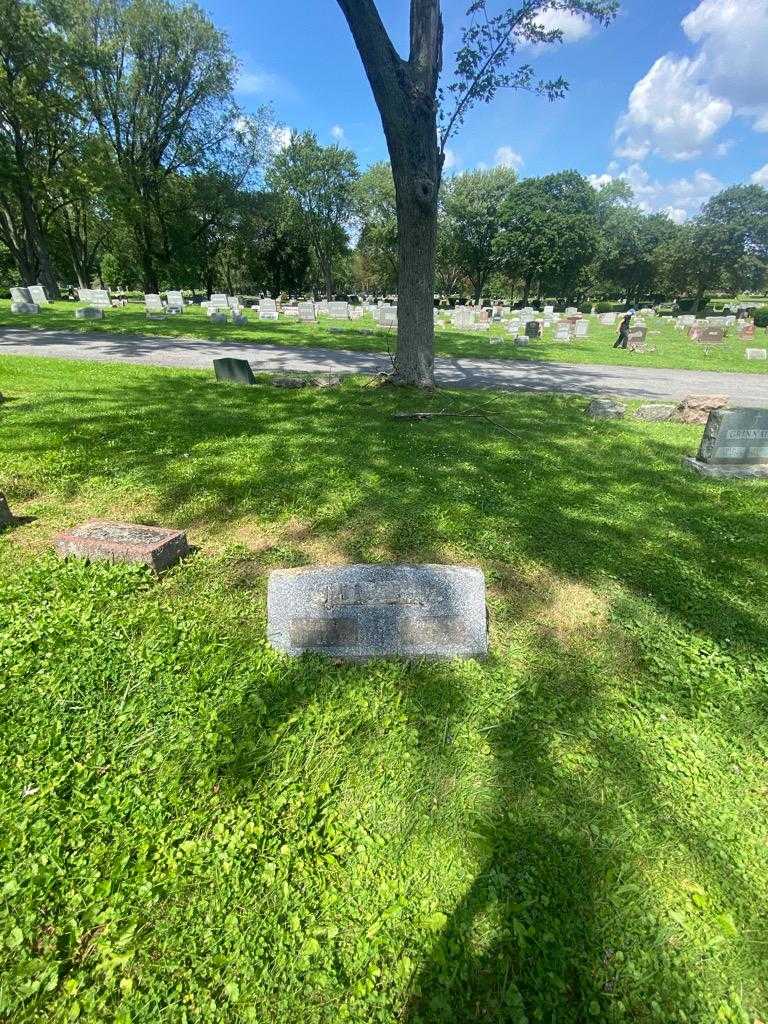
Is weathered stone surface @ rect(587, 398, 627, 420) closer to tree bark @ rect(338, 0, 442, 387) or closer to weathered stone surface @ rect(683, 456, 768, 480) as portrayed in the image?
weathered stone surface @ rect(683, 456, 768, 480)

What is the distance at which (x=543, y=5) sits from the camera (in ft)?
26.8

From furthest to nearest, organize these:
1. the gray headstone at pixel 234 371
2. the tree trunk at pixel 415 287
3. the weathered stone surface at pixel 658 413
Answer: the gray headstone at pixel 234 371 → the weathered stone surface at pixel 658 413 → the tree trunk at pixel 415 287

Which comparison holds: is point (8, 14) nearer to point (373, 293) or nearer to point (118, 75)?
point (118, 75)

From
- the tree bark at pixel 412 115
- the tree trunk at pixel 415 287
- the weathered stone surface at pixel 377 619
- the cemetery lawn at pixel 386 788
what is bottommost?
the cemetery lawn at pixel 386 788

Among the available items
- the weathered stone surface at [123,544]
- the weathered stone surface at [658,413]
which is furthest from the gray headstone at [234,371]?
the weathered stone surface at [658,413]

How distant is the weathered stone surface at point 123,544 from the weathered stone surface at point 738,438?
600 centimetres

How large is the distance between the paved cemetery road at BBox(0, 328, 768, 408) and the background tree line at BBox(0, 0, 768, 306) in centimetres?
2140

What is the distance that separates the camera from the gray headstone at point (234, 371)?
365 inches

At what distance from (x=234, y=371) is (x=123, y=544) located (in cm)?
689

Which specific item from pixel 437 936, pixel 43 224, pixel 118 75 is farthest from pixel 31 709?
pixel 43 224

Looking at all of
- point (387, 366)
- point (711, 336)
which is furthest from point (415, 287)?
point (711, 336)

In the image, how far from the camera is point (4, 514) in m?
3.77

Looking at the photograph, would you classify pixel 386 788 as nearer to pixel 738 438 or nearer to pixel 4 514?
pixel 4 514

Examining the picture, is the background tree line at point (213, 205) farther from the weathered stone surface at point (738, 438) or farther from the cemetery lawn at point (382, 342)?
the weathered stone surface at point (738, 438)
